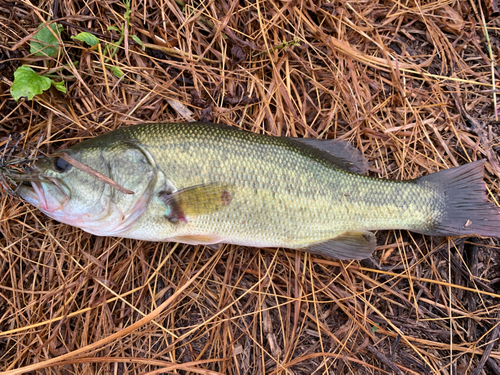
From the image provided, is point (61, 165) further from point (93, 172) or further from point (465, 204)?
point (465, 204)

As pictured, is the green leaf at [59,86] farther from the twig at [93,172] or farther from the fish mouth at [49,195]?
the fish mouth at [49,195]

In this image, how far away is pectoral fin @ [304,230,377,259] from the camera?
270 cm

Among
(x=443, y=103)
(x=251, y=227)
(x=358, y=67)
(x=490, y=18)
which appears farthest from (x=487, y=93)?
(x=251, y=227)

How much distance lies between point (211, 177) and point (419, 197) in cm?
194

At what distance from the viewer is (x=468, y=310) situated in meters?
3.03

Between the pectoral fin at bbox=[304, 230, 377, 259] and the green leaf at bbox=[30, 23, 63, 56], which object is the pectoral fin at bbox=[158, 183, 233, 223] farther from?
the green leaf at bbox=[30, 23, 63, 56]

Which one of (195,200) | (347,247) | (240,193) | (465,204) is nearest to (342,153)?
(347,247)

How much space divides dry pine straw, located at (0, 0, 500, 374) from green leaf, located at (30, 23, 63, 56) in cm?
9

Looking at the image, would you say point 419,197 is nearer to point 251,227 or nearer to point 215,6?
point 251,227

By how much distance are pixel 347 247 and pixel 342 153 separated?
2.94 feet

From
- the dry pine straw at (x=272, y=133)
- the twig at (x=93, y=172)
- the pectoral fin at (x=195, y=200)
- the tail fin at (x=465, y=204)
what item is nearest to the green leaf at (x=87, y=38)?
the dry pine straw at (x=272, y=133)

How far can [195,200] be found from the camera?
7.72ft

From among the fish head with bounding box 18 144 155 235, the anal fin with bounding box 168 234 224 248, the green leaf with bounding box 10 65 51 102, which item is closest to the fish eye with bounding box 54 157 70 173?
the fish head with bounding box 18 144 155 235

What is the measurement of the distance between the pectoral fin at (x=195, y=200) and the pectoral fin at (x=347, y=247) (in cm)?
93
